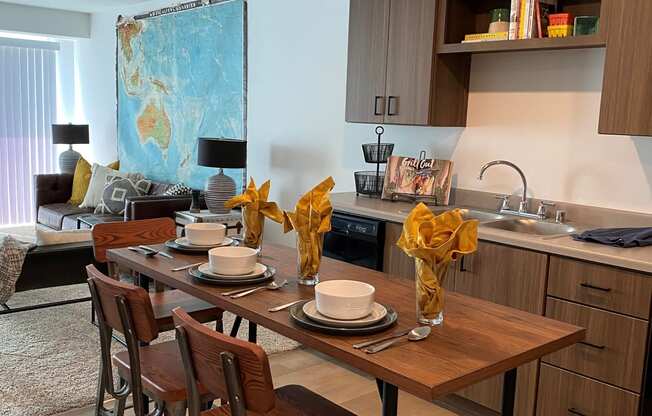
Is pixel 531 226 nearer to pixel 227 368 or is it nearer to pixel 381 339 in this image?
pixel 381 339

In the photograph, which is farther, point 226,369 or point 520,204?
point 520,204

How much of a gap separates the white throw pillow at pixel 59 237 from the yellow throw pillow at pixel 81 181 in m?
2.95

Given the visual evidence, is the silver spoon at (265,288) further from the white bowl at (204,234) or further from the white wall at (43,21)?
the white wall at (43,21)

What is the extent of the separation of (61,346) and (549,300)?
2650 millimetres

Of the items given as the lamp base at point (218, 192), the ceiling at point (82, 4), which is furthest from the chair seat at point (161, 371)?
the ceiling at point (82, 4)

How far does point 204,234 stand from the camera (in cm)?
249

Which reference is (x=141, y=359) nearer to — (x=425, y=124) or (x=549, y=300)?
(x=549, y=300)

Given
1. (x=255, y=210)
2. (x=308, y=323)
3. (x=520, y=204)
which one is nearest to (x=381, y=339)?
(x=308, y=323)

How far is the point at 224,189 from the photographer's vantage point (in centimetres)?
520

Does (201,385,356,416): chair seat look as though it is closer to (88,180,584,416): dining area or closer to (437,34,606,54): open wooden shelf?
(88,180,584,416): dining area

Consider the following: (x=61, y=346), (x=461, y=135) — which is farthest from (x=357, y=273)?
(x=61, y=346)

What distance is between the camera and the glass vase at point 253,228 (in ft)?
7.91

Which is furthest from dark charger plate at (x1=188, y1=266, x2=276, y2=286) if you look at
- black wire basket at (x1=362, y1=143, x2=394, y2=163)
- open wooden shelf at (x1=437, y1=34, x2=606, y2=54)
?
black wire basket at (x1=362, y1=143, x2=394, y2=163)

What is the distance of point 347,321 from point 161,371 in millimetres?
817
